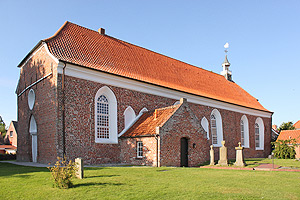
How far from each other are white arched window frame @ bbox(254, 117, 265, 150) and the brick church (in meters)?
15.0

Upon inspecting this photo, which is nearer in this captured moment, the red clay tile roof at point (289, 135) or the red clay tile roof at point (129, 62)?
A: the red clay tile roof at point (129, 62)

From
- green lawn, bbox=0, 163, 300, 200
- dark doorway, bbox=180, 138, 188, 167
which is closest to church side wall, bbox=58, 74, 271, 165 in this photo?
dark doorway, bbox=180, 138, 188, 167

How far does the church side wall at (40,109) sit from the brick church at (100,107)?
58 millimetres

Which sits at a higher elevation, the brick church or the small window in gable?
the brick church

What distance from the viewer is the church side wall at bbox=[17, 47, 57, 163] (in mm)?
16766

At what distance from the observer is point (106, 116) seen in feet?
63.4

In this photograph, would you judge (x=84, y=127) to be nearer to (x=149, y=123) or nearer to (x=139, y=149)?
(x=139, y=149)

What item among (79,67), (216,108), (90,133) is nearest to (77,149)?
(90,133)

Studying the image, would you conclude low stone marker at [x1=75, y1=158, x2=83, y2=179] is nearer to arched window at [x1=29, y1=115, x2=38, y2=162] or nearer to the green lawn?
the green lawn

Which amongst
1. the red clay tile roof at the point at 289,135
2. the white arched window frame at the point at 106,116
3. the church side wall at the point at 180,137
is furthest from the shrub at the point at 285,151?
the white arched window frame at the point at 106,116

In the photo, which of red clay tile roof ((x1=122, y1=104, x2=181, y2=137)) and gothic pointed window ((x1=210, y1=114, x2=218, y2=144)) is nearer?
red clay tile roof ((x1=122, y1=104, x2=181, y2=137))

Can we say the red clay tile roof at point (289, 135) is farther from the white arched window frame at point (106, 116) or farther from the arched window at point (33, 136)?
the arched window at point (33, 136)

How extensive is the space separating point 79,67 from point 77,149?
4.99m

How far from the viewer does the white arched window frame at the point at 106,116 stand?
18641mm
